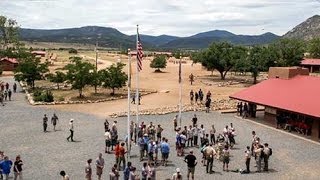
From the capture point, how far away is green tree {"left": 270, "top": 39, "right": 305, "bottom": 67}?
66.5 m

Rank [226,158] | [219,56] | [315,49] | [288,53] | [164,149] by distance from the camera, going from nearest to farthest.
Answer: [226,158] → [164,149] → [219,56] → [288,53] → [315,49]

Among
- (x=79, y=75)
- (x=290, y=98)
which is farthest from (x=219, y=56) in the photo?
(x=290, y=98)

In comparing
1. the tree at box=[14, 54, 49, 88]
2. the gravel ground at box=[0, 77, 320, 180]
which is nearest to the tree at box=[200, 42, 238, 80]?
the tree at box=[14, 54, 49, 88]

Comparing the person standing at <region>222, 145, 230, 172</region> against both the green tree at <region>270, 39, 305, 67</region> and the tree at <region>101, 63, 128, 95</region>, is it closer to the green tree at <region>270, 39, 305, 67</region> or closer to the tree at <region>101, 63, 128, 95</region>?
the tree at <region>101, 63, 128, 95</region>

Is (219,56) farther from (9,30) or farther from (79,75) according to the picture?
(9,30)

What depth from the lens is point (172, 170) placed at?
22.4 metres

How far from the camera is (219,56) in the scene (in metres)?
63.4

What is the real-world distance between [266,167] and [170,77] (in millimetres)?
49848

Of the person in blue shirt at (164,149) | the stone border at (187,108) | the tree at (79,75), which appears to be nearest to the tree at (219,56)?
the stone border at (187,108)

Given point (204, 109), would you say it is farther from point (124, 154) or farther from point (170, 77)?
point (170, 77)

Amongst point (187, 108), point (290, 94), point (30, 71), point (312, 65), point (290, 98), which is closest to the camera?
point (290, 98)

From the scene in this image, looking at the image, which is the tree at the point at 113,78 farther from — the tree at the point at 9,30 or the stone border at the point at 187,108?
the tree at the point at 9,30

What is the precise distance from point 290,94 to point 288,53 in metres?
35.9

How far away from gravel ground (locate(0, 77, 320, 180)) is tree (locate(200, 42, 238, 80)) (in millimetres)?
25028
